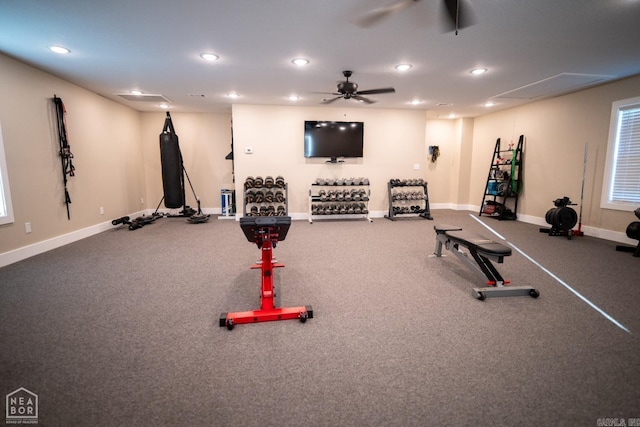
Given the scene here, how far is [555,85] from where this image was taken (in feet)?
16.2

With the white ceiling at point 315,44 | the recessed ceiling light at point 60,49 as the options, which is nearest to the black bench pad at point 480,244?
the white ceiling at point 315,44

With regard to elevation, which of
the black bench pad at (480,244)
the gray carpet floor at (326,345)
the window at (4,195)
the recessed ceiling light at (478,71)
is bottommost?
the gray carpet floor at (326,345)

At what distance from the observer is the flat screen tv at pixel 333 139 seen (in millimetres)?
6680

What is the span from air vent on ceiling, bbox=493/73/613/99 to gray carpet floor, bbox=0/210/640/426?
9.37 feet

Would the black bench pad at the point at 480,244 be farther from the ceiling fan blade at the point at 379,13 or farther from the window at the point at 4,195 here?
the window at the point at 4,195

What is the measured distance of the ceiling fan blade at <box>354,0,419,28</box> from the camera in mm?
2573

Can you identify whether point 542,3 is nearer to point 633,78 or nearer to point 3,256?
point 633,78

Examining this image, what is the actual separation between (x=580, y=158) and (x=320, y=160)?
5.11m

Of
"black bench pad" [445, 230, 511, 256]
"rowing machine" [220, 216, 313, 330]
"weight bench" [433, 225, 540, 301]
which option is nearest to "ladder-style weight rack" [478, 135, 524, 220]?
"black bench pad" [445, 230, 511, 256]

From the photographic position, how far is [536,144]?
6242 mm

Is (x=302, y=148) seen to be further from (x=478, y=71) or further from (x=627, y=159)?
(x=627, y=159)

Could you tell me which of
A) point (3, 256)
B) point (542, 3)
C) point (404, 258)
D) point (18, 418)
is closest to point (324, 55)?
point (542, 3)

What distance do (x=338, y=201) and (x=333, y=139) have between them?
1.46 meters

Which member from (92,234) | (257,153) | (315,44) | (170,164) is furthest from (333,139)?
(92,234)
